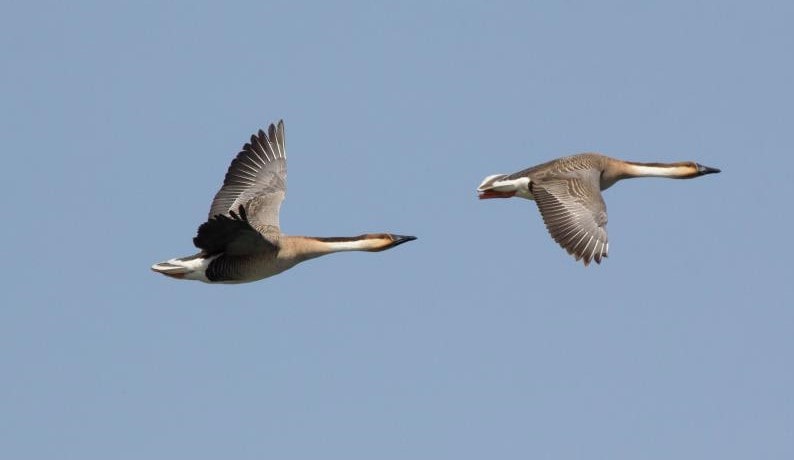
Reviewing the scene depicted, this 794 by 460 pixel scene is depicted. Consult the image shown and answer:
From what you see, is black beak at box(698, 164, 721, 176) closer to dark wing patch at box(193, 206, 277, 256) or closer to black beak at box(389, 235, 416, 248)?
black beak at box(389, 235, 416, 248)

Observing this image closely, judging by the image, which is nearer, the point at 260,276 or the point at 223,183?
the point at 260,276

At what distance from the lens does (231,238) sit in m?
19.1

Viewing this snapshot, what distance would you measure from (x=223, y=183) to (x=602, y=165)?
579 cm

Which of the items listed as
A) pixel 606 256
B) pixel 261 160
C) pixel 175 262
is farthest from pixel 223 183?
pixel 606 256

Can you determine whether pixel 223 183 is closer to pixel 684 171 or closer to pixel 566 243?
pixel 566 243

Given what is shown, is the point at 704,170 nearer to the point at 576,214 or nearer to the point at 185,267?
the point at 576,214

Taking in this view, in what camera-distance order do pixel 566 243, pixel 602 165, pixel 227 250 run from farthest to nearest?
pixel 602 165, pixel 566 243, pixel 227 250

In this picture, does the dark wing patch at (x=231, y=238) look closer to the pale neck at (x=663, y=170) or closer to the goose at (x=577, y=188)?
the goose at (x=577, y=188)

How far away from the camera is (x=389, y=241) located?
64.6ft

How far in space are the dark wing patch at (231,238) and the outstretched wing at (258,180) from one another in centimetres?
204

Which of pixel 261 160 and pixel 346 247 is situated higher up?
pixel 261 160

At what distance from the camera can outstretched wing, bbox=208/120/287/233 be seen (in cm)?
2208

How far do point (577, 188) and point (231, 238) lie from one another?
5.49 m

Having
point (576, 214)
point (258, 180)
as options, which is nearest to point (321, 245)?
point (258, 180)
